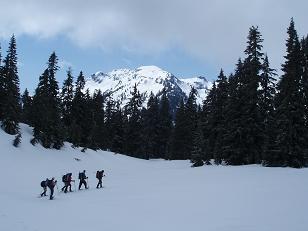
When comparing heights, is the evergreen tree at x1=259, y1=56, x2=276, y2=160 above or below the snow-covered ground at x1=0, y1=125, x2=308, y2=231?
above

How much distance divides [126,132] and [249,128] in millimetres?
45397

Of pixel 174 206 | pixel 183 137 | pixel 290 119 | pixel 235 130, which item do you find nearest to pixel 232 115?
pixel 235 130

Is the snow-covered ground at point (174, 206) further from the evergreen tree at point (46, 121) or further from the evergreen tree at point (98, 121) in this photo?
the evergreen tree at point (98, 121)

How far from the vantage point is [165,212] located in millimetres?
19797

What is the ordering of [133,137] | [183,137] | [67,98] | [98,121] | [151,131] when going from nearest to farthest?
[67,98] → [183,137] → [98,121] → [133,137] → [151,131]

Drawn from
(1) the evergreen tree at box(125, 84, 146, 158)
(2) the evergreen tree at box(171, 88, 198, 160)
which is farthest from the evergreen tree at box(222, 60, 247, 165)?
(1) the evergreen tree at box(125, 84, 146, 158)

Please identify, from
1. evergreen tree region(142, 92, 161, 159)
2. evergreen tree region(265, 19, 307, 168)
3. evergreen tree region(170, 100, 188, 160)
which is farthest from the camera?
evergreen tree region(142, 92, 161, 159)

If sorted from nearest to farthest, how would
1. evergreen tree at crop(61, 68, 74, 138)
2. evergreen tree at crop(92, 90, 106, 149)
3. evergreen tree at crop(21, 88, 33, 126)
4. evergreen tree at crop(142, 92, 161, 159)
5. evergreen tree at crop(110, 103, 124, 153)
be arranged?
evergreen tree at crop(21, 88, 33, 126), evergreen tree at crop(61, 68, 74, 138), evergreen tree at crop(92, 90, 106, 149), evergreen tree at crop(110, 103, 124, 153), evergreen tree at crop(142, 92, 161, 159)

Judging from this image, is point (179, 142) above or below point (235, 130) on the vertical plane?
above

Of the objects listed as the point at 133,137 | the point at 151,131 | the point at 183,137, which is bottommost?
the point at 183,137

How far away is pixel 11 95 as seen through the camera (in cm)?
4941

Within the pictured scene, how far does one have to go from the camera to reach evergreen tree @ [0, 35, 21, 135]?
48.1 m

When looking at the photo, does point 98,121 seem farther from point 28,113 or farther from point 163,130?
point 28,113

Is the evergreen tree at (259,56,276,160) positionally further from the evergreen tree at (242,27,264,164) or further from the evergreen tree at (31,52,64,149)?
the evergreen tree at (31,52,64,149)
